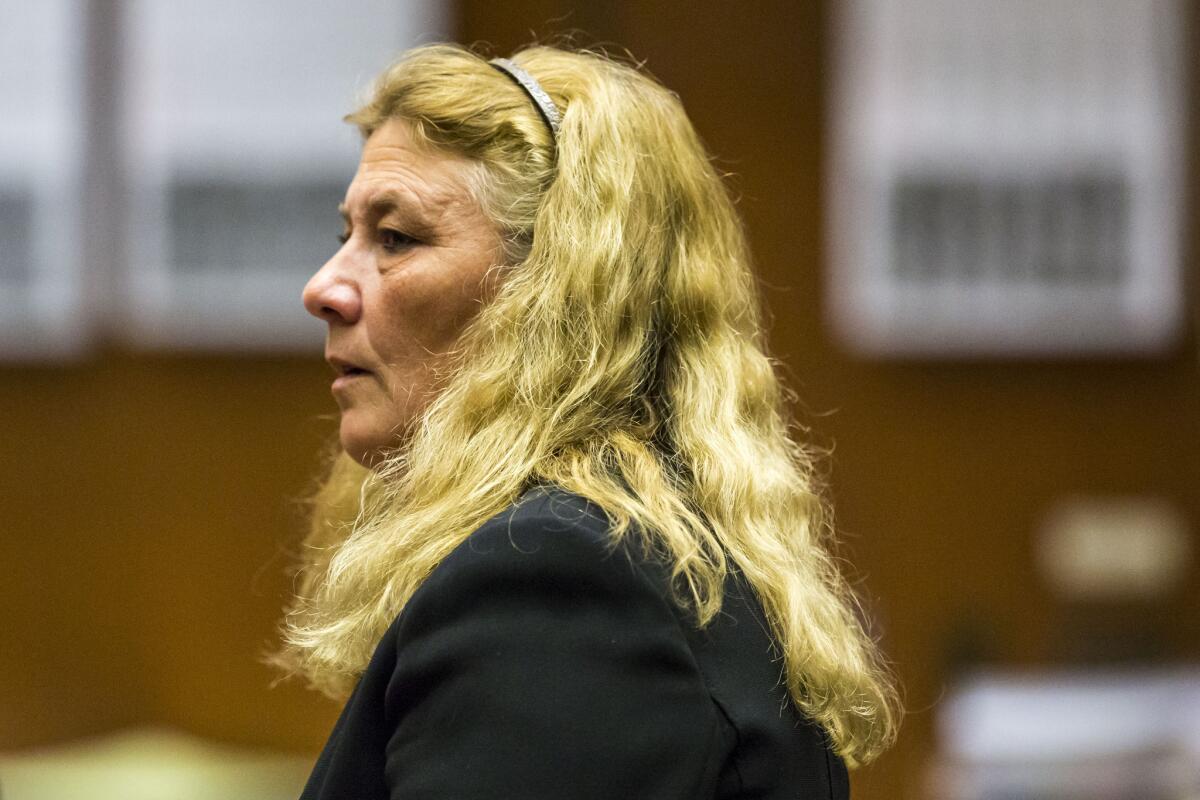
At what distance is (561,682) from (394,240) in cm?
64

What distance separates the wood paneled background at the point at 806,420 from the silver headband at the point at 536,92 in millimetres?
2710

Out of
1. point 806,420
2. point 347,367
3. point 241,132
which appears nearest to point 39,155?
point 241,132

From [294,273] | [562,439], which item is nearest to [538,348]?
[562,439]

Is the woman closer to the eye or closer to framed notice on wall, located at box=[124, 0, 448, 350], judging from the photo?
the eye

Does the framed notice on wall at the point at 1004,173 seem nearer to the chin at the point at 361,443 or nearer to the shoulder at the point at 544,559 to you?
the chin at the point at 361,443

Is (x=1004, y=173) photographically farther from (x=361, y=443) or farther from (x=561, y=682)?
(x=561, y=682)

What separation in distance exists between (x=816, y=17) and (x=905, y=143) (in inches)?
18.8

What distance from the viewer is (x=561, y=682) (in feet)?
3.67

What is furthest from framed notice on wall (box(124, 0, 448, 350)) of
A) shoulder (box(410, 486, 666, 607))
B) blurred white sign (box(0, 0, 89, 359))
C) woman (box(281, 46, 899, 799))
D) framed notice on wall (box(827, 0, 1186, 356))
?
shoulder (box(410, 486, 666, 607))

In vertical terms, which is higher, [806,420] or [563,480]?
[563,480]

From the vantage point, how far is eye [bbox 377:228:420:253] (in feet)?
5.10

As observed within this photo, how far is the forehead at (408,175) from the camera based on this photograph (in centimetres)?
153

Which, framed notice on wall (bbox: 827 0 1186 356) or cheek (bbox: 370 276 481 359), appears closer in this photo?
cheek (bbox: 370 276 481 359)

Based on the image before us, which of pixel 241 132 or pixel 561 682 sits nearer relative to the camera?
pixel 561 682
